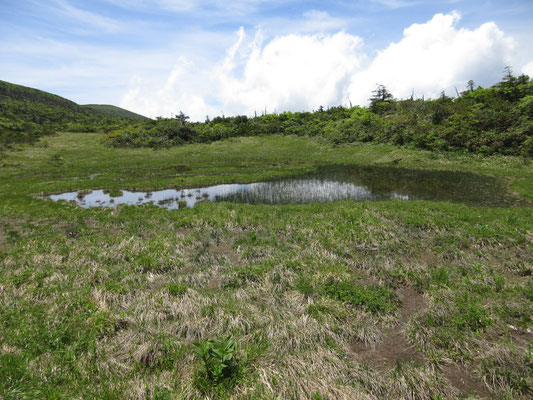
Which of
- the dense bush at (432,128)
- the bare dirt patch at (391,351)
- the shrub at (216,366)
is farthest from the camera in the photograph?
the dense bush at (432,128)

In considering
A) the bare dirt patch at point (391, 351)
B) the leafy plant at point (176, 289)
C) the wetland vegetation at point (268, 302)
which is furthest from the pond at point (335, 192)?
the bare dirt patch at point (391, 351)

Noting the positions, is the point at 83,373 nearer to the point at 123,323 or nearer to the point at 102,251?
the point at 123,323

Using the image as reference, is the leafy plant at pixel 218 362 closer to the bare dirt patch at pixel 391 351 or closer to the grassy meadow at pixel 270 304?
the grassy meadow at pixel 270 304

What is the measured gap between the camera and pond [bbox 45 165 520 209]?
25.9 meters

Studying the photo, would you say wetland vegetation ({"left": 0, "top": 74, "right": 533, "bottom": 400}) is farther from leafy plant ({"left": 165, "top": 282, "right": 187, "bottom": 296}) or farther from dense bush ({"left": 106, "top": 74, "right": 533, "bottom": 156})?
dense bush ({"left": 106, "top": 74, "right": 533, "bottom": 156})

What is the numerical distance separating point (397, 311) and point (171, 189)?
100ft

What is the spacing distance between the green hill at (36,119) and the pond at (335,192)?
2557 inches

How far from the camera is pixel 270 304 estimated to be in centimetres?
944

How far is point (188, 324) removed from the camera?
8.11 m

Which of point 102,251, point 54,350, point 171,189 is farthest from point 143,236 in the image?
point 171,189

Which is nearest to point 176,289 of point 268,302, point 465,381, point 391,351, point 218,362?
point 268,302

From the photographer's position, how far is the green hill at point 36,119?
79625 millimetres

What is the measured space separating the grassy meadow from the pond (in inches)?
266

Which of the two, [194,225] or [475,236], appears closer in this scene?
[475,236]
